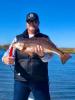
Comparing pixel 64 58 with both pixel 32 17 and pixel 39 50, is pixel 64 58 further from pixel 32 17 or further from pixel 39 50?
pixel 32 17

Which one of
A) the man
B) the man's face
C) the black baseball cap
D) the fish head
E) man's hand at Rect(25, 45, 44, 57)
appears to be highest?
the black baseball cap

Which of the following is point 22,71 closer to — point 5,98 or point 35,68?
point 35,68

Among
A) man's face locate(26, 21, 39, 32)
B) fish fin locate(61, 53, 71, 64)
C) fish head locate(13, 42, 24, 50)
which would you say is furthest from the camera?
man's face locate(26, 21, 39, 32)

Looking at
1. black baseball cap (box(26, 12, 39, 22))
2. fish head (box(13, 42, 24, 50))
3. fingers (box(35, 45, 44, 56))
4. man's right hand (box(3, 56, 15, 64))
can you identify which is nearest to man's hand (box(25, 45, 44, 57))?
fingers (box(35, 45, 44, 56))

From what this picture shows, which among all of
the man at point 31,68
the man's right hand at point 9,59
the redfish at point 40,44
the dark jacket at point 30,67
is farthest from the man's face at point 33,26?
the man's right hand at point 9,59

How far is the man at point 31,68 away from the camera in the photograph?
746 cm

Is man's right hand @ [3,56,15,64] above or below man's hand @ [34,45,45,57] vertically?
below

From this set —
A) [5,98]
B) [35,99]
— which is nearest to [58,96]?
[5,98]

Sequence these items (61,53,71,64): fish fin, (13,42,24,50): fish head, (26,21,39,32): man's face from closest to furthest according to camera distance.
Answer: (13,42,24,50): fish head < (61,53,71,64): fish fin < (26,21,39,32): man's face

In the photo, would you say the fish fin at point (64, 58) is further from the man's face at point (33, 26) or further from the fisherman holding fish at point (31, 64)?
the man's face at point (33, 26)

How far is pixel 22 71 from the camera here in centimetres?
752

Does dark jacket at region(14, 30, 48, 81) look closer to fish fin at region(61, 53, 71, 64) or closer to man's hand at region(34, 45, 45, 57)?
man's hand at region(34, 45, 45, 57)

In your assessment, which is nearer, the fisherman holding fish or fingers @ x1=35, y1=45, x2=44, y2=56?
fingers @ x1=35, y1=45, x2=44, y2=56

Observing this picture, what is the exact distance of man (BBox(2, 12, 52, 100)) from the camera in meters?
7.46
